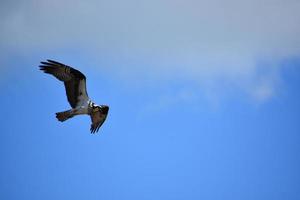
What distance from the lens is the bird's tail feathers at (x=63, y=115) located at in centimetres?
2526

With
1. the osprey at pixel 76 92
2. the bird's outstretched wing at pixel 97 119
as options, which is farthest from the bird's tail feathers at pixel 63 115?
the bird's outstretched wing at pixel 97 119

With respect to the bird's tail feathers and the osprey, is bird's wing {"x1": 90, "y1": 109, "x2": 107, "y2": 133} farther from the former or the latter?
the bird's tail feathers

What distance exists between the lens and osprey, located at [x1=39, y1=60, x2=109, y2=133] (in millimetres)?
25688

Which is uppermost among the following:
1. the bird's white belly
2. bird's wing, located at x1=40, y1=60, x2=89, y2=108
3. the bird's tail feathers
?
bird's wing, located at x1=40, y1=60, x2=89, y2=108

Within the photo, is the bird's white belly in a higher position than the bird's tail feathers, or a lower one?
higher

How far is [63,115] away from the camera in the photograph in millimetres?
25359

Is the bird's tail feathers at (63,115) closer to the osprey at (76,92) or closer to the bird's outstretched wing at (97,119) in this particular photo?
the osprey at (76,92)

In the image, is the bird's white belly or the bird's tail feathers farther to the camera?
the bird's white belly

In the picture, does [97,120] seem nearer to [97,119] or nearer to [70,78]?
[97,119]

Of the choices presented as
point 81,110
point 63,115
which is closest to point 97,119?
point 81,110

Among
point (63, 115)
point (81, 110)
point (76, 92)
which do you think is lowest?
point (63, 115)

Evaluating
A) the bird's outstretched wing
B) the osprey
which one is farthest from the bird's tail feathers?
the bird's outstretched wing

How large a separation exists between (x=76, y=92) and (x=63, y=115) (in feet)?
4.76

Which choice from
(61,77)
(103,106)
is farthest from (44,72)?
(103,106)
